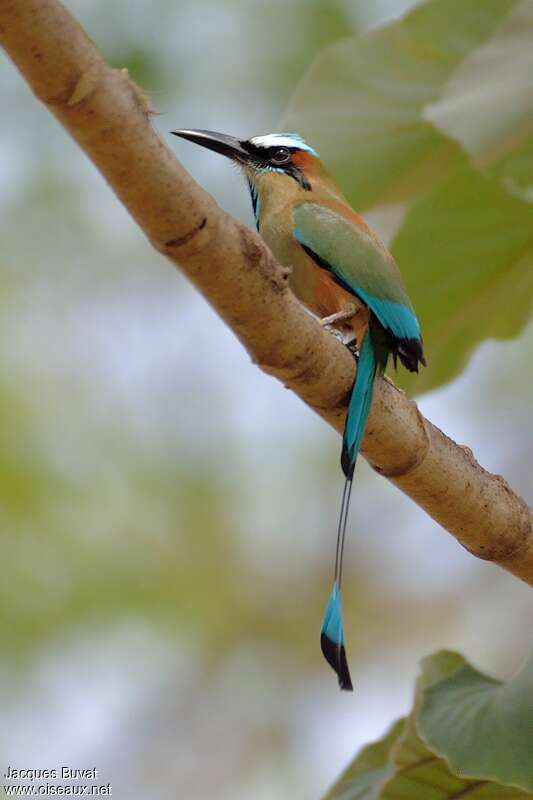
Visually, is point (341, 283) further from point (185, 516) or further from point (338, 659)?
point (185, 516)

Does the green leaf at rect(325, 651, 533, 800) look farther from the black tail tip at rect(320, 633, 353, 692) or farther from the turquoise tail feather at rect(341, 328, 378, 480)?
the turquoise tail feather at rect(341, 328, 378, 480)

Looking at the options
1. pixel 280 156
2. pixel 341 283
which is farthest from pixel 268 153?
pixel 341 283

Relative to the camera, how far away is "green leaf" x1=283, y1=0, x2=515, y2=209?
2.88 metres

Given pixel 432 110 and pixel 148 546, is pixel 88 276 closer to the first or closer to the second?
pixel 148 546

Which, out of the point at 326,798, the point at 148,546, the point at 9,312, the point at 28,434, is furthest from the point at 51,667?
the point at 326,798

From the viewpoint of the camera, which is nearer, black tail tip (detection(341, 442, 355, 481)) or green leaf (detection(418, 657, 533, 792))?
black tail tip (detection(341, 442, 355, 481))

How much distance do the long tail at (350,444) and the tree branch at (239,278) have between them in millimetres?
32

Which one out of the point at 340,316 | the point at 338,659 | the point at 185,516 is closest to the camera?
the point at 338,659

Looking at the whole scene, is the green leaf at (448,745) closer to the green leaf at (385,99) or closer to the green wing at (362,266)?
the green wing at (362,266)

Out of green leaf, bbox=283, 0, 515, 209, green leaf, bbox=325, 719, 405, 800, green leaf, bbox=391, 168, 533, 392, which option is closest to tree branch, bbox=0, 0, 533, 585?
green leaf, bbox=325, 719, 405, 800

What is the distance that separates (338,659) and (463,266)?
118 cm

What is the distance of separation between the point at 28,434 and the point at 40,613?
725 millimetres

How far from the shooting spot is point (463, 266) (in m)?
2.99

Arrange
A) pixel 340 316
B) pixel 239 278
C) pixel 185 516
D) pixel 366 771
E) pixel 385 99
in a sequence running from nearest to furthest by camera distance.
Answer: pixel 239 278
pixel 340 316
pixel 366 771
pixel 385 99
pixel 185 516
